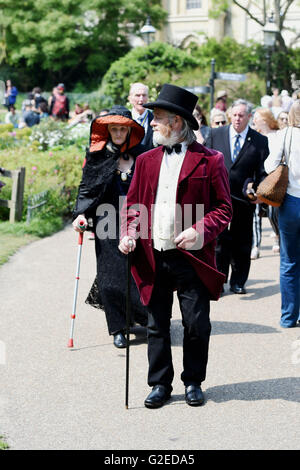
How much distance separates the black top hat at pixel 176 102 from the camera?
5008 millimetres

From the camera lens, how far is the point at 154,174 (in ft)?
17.1

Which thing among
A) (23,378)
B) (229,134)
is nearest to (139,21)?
(229,134)

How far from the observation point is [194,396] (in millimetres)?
5270

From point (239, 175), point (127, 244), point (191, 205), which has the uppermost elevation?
point (191, 205)

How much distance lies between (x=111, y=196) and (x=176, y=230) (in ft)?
5.51

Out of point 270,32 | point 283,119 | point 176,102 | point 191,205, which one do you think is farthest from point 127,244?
point 270,32

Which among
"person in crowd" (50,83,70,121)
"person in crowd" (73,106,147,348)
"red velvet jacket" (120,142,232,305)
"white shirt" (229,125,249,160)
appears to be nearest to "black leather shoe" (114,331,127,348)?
"person in crowd" (73,106,147,348)

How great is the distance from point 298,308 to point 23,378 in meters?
2.68

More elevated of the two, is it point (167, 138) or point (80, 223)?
point (167, 138)

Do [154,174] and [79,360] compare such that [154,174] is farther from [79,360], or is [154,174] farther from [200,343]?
[79,360]

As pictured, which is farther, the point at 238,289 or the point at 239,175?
the point at 238,289

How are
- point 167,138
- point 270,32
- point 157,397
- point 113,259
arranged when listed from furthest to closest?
1. point 270,32
2. point 113,259
3. point 157,397
4. point 167,138

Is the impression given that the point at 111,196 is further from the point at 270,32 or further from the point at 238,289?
the point at 270,32

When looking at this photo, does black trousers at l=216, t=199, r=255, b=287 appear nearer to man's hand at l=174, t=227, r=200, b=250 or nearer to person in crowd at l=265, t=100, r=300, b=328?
person in crowd at l=265, t=100, r=300, b=328
